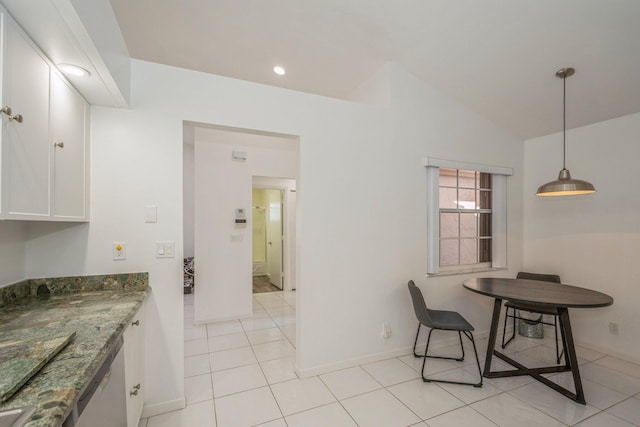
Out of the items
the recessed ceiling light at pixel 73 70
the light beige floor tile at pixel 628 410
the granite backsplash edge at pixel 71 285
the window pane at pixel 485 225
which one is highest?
A: the recessed ceiling light at pixel 73 70

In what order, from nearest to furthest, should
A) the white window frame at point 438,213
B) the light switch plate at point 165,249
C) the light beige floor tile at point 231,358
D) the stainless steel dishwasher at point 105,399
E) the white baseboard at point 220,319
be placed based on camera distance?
the stainless steel dishwasher at point 105,399 < the light switch plate at point 165,249 < the light beige floor tile at point 231,358 < the white window frame at point 438,213 < the white baseboard at point 220,319

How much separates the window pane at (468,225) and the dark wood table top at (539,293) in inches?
29.6

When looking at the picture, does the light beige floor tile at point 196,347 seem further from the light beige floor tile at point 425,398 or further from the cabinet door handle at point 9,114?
the cabinet door handle at point 9,114

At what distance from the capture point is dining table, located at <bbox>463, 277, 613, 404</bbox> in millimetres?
A: 2105

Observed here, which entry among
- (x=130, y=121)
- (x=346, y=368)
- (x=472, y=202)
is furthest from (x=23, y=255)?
(x=472, y=202)

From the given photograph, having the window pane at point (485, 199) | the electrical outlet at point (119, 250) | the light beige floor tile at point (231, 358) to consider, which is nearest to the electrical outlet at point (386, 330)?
the light beige floor tile at point (231, 358)

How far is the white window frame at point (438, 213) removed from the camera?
296 centimetres

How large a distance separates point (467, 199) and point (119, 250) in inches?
143

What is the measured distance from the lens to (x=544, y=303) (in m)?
2.07

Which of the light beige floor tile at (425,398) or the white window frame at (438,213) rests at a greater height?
the white window frame at (438,213)

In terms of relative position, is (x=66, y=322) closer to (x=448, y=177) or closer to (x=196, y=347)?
(x=196, y=347)

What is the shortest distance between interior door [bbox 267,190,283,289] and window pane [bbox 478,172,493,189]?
358 cm

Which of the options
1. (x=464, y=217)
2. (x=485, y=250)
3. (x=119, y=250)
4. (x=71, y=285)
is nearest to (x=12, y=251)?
(x=71, y=285)

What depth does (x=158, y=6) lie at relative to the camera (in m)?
2.35
